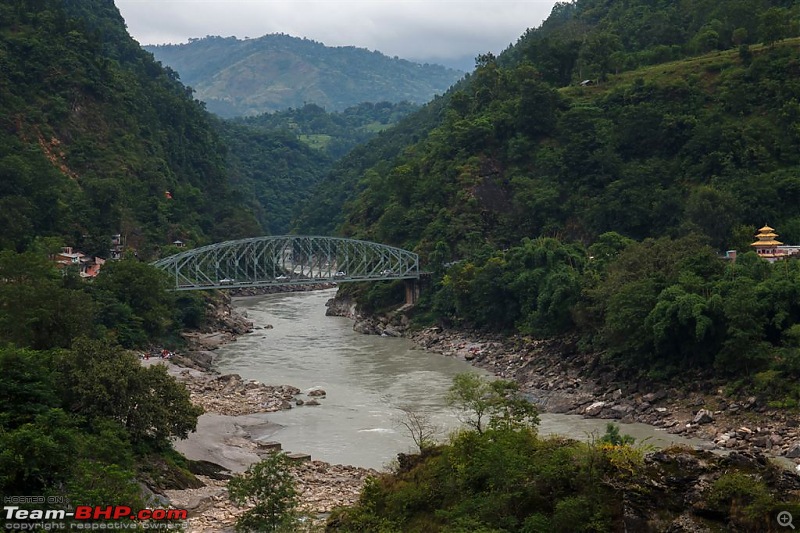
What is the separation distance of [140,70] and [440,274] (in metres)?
51.4

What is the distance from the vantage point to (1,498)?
20.0 metres

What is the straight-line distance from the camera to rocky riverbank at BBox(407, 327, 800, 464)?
31.5 m

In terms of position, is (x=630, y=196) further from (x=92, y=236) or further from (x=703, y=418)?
(x=92, y=236)

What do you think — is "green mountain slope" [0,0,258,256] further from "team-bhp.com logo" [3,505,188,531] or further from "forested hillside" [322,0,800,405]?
"team-bhp.com logo" [3,505,188,531]

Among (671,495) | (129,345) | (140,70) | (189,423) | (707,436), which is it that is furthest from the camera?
(140,70)

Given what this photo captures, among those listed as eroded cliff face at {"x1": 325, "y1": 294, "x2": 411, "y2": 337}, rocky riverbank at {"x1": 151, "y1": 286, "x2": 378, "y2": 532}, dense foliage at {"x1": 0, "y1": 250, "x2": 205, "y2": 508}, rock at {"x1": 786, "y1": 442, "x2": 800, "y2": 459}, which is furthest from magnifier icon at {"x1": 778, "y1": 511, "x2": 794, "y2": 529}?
eroded cliff face at {"x1": 325, "y1": 294, "x2": 411, "y2": 337}

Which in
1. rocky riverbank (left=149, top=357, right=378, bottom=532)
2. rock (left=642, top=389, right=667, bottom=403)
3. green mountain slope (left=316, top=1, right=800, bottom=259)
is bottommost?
rocky riverbank (left=149, top=357, right=378, bottom=532)

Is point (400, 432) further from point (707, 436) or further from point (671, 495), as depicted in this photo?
point (671, 495)

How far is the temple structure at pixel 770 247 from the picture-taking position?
46.5m

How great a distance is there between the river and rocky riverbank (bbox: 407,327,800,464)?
94 cm

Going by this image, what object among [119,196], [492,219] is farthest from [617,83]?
[119,196]

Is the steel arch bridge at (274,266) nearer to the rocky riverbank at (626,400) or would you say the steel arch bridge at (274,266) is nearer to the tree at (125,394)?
the rocky riverbank at (626,400)

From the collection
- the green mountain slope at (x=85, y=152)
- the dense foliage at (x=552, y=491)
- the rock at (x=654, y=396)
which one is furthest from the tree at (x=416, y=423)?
the green mountain slope at (x=85, y=152)

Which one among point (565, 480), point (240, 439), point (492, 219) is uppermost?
point (492, 219)
